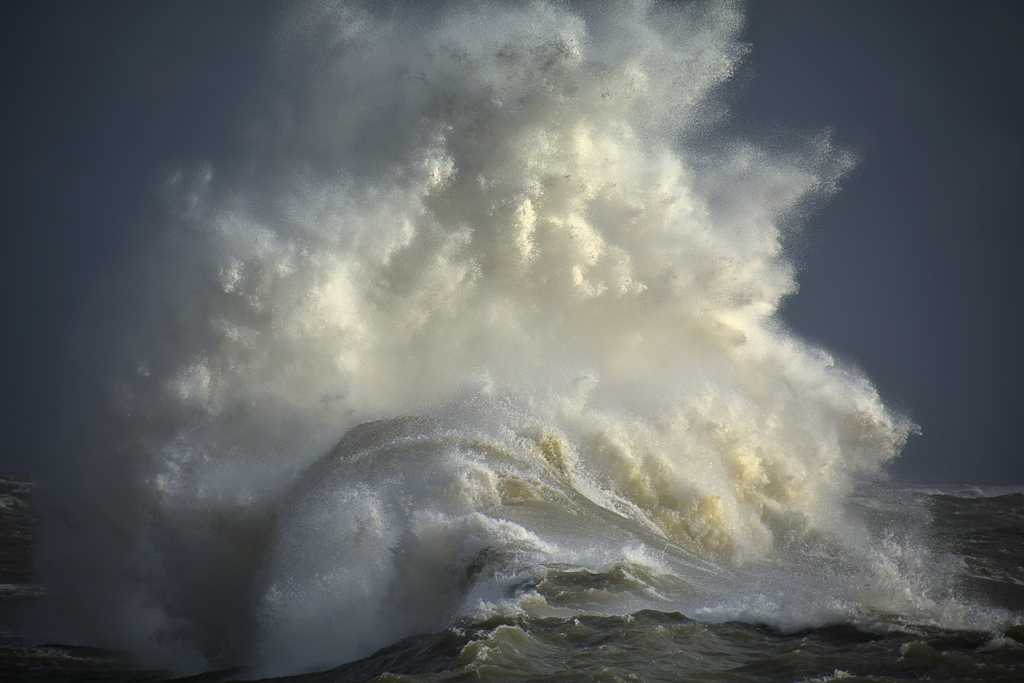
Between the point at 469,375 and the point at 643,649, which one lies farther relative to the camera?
the point at 469,375

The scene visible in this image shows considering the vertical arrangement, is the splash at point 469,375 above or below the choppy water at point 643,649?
above

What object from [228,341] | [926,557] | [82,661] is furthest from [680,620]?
[228,341]

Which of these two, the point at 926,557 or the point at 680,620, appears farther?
the point at 926,557

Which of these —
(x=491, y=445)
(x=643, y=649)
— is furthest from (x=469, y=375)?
(x=643, y=649)

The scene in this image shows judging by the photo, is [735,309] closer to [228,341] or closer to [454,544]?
[454,544]

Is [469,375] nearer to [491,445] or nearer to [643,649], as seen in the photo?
[491,445]

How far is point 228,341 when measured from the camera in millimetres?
13141

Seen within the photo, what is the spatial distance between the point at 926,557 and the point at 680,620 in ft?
18.5

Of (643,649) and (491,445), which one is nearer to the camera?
(643,649)

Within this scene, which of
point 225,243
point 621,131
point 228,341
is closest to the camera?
point 228,341

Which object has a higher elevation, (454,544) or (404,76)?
(404,76)

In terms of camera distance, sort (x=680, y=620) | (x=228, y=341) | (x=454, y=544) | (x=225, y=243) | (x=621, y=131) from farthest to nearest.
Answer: (x=621, y=131), (x=225, y=243), (x=228, y=341), (x=454, y=544), (x=680, y=620)

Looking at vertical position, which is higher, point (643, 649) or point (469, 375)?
point (469, 375)

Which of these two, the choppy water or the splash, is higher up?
the splash
